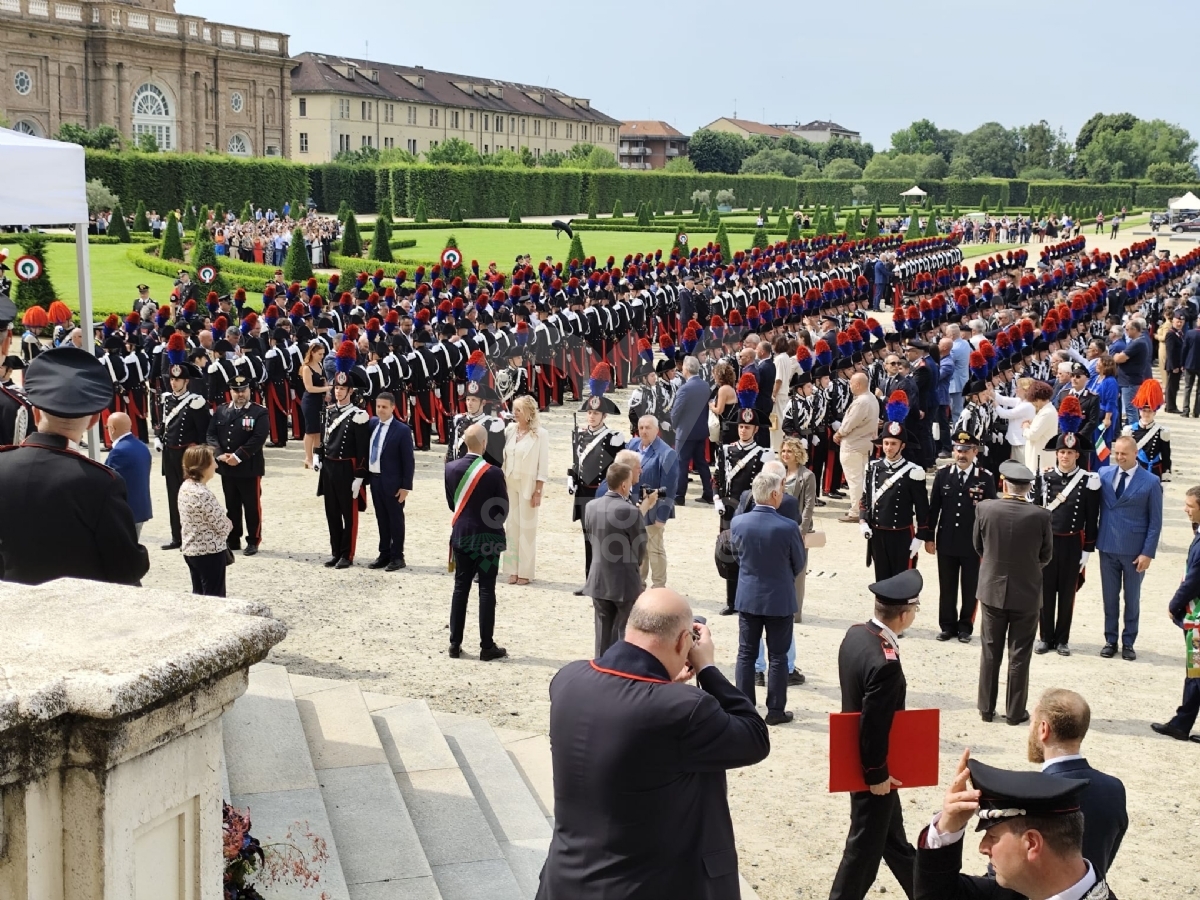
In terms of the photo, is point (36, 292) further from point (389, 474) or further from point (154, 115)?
point (154, 115)

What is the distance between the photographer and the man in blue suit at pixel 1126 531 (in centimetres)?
907

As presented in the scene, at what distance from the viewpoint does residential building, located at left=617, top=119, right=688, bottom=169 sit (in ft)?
450

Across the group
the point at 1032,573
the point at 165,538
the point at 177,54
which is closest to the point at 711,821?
the point at 1032,573

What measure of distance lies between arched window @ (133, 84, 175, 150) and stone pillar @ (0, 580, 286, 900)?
237 ft

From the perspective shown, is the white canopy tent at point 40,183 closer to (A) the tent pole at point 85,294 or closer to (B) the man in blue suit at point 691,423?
(A) the tent pole at point 85,294

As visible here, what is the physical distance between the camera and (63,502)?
13.8 ft

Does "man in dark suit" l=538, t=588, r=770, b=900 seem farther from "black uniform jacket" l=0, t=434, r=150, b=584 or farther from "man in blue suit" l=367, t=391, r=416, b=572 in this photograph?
"man in blue suit" l=367, t=391, r=416, b=572

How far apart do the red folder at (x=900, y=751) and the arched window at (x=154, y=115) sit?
71082mm

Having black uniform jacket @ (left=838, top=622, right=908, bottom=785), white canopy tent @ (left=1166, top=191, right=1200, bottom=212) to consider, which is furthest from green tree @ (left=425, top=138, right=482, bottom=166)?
black uniform jacket @ (left=838, top=622, right=908, bottom=785)

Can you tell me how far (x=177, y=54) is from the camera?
236 feet

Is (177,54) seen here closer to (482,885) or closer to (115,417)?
(115,417)

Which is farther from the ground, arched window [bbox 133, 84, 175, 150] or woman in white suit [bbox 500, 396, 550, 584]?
arched window [bbox 133, 84, 175, 150]

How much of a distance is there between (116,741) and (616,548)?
18.4 feet

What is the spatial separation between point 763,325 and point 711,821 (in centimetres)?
1602
